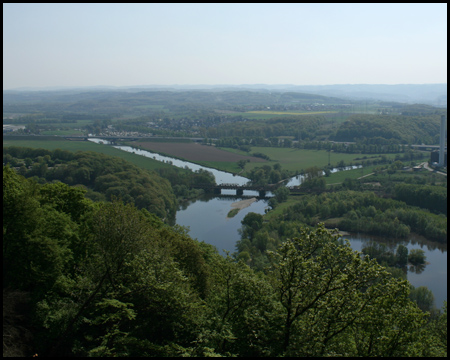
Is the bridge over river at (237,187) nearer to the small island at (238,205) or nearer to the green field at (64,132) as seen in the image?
the small island at (238,205)

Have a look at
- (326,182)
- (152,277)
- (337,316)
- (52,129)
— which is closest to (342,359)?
(337,316)

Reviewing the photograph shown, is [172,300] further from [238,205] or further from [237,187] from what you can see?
[237,187]

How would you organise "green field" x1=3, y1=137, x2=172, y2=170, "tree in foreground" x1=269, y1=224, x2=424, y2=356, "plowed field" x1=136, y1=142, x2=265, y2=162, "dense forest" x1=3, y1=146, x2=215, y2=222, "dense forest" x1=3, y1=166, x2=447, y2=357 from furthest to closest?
"plowed field" x1=136, y1=142, x2=265, y2=162 → "green field" x1=3, y1=137, x2=172, y2=170 → "dense forest" x1=3, y1=146, x2=215, y2=222 → "dense forest" x1=3, y1=166, x2=447, y2=357 → "tree in foreground" x1=269, y1=224, x2=424, y2=356

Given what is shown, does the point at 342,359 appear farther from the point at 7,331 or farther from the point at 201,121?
the point at 201,121

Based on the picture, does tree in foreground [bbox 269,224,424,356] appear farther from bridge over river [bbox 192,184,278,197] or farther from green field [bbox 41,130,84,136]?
green field [bbox 41,130,84,136]

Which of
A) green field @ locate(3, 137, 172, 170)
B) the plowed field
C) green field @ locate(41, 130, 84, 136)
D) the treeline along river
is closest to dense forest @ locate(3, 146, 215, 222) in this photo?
the treeline along river
